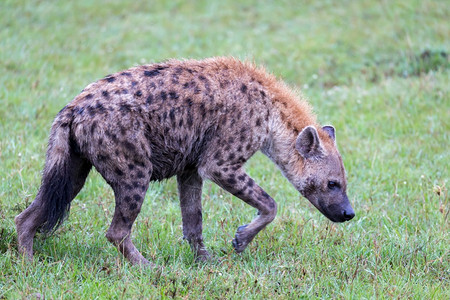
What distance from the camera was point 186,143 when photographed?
4574 mm

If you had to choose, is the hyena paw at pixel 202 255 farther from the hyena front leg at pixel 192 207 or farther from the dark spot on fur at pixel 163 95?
the dark spot on fur at pixel 163 95

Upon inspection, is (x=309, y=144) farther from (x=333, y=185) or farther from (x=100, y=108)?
(x=100, y=108)

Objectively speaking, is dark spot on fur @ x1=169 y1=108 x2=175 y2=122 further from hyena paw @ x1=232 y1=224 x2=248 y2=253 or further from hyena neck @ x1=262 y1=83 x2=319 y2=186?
hyena paw @ x1=232 y1=224 x2=248 y2=253

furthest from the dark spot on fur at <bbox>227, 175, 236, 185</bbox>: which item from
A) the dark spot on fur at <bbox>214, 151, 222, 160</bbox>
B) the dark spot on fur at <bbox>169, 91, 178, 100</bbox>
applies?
the dark spot on fur at <bbox>169, 91, 178, 100</bbox>

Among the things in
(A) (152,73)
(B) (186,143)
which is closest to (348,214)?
(B) (186,143)

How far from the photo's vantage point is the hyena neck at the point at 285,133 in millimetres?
4840

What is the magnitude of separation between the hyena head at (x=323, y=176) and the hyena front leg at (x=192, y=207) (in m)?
0.76

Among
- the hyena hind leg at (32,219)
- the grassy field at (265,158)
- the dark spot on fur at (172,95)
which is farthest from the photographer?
the dark spot on fur at (172,95)

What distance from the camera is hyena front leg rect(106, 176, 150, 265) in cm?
427

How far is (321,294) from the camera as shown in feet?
13.3

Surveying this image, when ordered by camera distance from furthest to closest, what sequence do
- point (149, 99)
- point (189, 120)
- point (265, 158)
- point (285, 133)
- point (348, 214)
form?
point (265, 158) < point (285, 133) < point (348, 214) < point (189, 120) < point (149, 99)

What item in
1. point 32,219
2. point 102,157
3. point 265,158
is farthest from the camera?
point 265,158

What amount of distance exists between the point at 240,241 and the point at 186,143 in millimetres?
758

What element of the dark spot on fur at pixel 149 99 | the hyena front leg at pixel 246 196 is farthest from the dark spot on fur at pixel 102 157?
the hyena front leg at pixel 246 196
